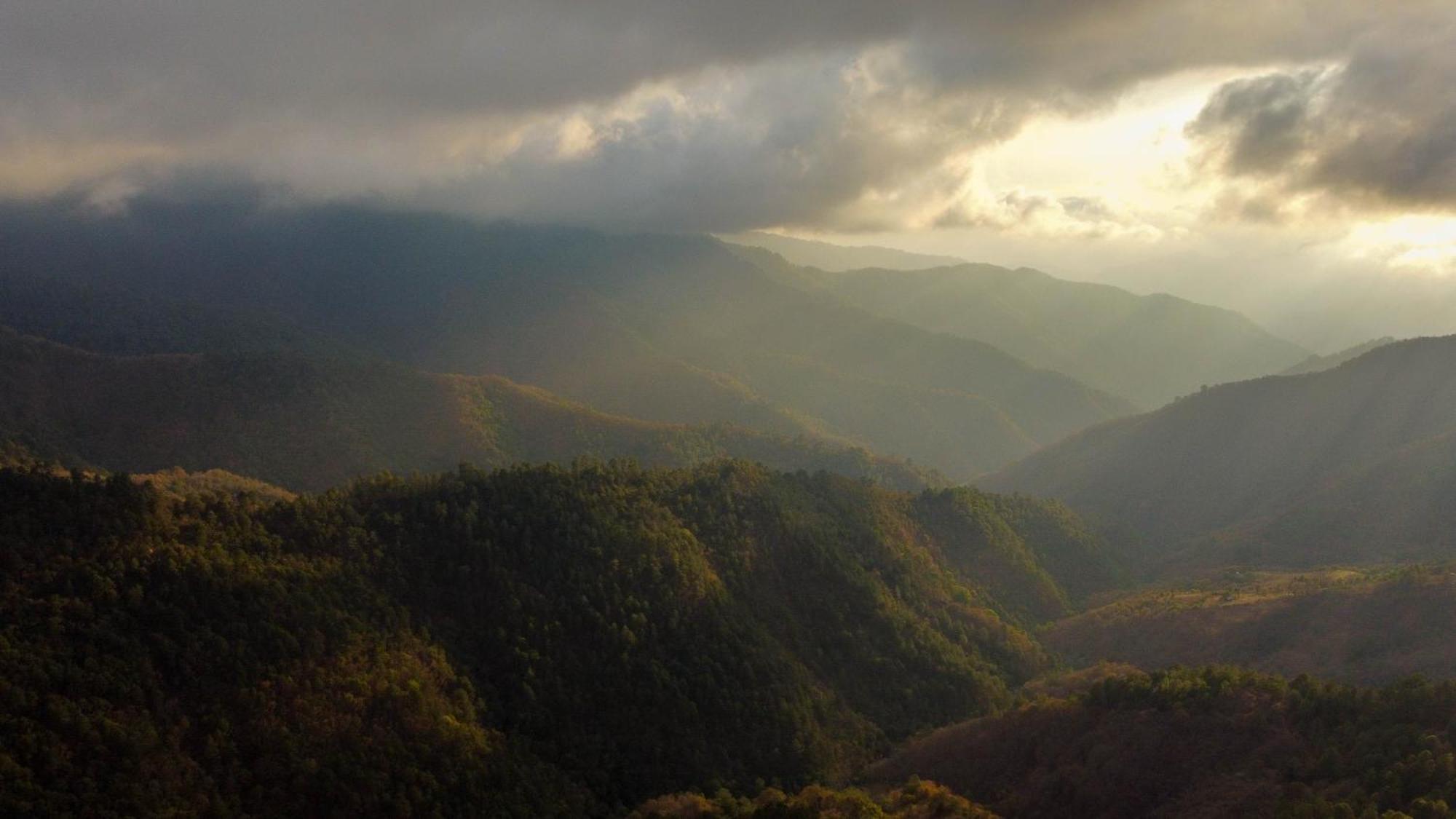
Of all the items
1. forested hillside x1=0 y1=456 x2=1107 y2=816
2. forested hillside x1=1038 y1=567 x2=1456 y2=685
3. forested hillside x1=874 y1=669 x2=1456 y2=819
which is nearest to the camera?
forested hillside x1=874 y1=669 x2=1456 y2=819

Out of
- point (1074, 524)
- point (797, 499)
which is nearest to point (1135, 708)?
point (797, 499)

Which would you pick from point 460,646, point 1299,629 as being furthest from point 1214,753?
point 460,646

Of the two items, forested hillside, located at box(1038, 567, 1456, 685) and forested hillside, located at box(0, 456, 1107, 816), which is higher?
forested hillside, located at box(0, 456, 1107, 816)

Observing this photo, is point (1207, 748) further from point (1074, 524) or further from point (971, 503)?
point (1074, 524)

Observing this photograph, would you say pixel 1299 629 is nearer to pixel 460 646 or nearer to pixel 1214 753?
pixel 1214 753

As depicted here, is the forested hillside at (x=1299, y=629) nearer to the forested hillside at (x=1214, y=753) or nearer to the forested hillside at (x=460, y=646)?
the forested hillside at (x=460, y=646)

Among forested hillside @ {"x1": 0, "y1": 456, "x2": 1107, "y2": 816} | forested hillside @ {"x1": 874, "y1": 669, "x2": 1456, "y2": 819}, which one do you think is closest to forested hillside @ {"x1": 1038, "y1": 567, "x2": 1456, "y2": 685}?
forested hillside @ {"x1": 0, "y1": 456, "x2": 1107, "y2": 816}

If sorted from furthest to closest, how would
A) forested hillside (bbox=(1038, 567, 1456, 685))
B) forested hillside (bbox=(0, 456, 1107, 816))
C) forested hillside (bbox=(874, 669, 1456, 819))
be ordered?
forested hillside (bbox=(1038, 567, 1456, 685))
forested hillside (bbox=(0, 456, 1107, 816))
forested hillside (bbox=(874, 669, 1456, 819))

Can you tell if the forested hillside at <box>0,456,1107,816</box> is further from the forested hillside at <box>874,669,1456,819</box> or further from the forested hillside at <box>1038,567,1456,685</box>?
the forested hillside at <box>874,669,1456,819</box>
